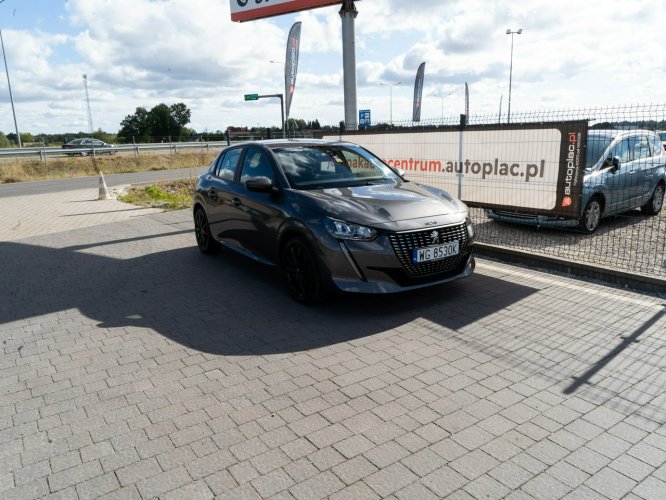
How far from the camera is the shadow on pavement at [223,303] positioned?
4.55 metres

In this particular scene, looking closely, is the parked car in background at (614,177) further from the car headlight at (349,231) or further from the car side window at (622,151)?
the car headlight at (349,231)

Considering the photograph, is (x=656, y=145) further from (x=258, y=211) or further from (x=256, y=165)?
(x=258, y=211)

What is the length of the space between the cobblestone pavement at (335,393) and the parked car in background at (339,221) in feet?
1.29

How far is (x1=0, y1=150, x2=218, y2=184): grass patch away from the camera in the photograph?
27.3 metres

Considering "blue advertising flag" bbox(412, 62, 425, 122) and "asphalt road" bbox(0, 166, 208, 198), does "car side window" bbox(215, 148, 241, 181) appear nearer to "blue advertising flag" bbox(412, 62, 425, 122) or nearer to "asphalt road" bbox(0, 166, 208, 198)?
"asphalt road" bbox(0, 166, 208, 198)

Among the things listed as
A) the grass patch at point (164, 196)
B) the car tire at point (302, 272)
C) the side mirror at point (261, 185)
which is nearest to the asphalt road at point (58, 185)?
the grass patch at point (164, 196)

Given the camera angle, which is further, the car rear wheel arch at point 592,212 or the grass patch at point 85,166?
the grass patch at point 85,166

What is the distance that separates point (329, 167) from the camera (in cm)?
587

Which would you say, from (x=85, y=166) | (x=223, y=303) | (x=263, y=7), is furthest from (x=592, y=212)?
(x=85, y=166)

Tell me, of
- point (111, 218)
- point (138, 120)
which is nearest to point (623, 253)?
point (111, 218)

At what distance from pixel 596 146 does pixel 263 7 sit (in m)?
9.02

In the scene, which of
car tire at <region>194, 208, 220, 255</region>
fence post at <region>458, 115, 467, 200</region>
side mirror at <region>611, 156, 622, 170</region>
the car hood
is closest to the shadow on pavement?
car tire at <region>194, 208, 220, 255</region>

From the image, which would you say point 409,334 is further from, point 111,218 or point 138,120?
point 138,120

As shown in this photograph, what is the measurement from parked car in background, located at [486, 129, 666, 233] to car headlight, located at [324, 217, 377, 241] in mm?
4320
